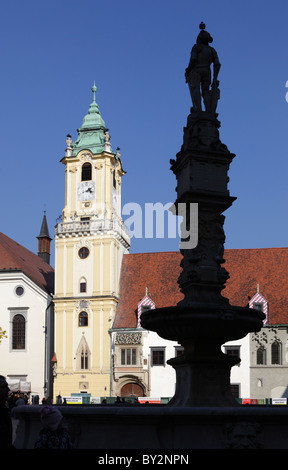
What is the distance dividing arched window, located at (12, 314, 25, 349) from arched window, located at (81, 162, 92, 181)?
11.5 m

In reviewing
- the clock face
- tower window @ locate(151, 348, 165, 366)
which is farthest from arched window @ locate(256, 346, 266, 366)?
the clock face

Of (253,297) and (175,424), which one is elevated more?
(253,297)

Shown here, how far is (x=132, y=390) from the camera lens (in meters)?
46.2

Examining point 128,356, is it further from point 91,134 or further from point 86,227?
point 91,134

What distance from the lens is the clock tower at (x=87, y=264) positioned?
155 ft

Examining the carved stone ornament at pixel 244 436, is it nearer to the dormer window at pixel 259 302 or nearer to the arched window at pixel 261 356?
the arched window at pixel 261 356

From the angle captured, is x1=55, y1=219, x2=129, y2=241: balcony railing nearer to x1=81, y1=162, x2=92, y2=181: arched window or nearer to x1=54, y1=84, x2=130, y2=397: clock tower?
x1=54, y1=84, x2=130, y2=397: clock tower

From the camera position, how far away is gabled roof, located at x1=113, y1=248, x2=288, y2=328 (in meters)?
47.3

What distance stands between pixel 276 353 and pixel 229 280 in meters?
6.69

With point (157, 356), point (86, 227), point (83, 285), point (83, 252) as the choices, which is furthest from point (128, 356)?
point (86, 227)

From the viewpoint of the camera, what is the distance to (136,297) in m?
49.4
